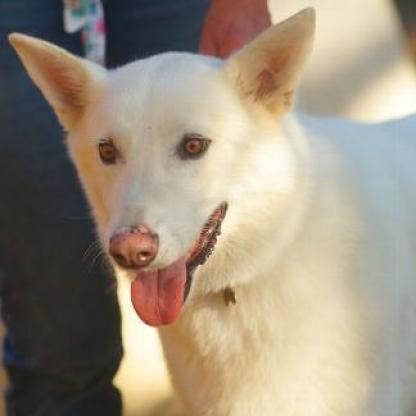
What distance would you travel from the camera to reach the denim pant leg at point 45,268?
1.67 meters

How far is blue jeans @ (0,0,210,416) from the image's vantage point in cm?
167

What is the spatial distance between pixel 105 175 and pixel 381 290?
52cm

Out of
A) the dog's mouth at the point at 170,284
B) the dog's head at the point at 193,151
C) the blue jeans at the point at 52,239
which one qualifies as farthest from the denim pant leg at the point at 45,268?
the dog's mouth at the point at 170,284

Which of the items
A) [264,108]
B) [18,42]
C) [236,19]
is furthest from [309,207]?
[18,42]

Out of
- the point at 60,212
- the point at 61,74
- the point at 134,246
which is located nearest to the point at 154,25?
the point at 61,74

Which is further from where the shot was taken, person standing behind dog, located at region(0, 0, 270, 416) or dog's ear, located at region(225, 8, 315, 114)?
person standing behind dog, located at region(0, 0, 270, 416)

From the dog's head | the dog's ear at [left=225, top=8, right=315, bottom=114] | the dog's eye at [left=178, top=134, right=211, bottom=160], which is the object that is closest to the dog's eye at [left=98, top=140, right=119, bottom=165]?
the dog's head

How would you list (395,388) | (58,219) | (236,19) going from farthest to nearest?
(58,219)
(236,19)
(395,388)

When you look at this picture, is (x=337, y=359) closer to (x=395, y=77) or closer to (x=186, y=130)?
(x=186, y=130)

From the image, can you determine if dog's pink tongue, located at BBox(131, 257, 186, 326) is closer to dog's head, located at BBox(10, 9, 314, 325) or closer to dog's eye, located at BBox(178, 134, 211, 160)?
dog's head, located at BBox(10, 9, 314, 325)

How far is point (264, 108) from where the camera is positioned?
1.39 metres

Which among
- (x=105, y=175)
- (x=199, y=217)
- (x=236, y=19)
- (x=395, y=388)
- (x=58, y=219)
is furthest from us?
(x=58, y=219)

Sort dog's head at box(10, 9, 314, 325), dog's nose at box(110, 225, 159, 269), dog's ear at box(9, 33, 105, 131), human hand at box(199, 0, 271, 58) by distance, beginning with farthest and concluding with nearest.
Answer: human hand at box(199, 0, 271, 58) → dog's ear at box(9, 33, 105, 131) → dog's head at box(10, 9, 314, 325) → dog's nose at box(110, 225, 159, 269)

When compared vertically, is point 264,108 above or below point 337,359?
above
